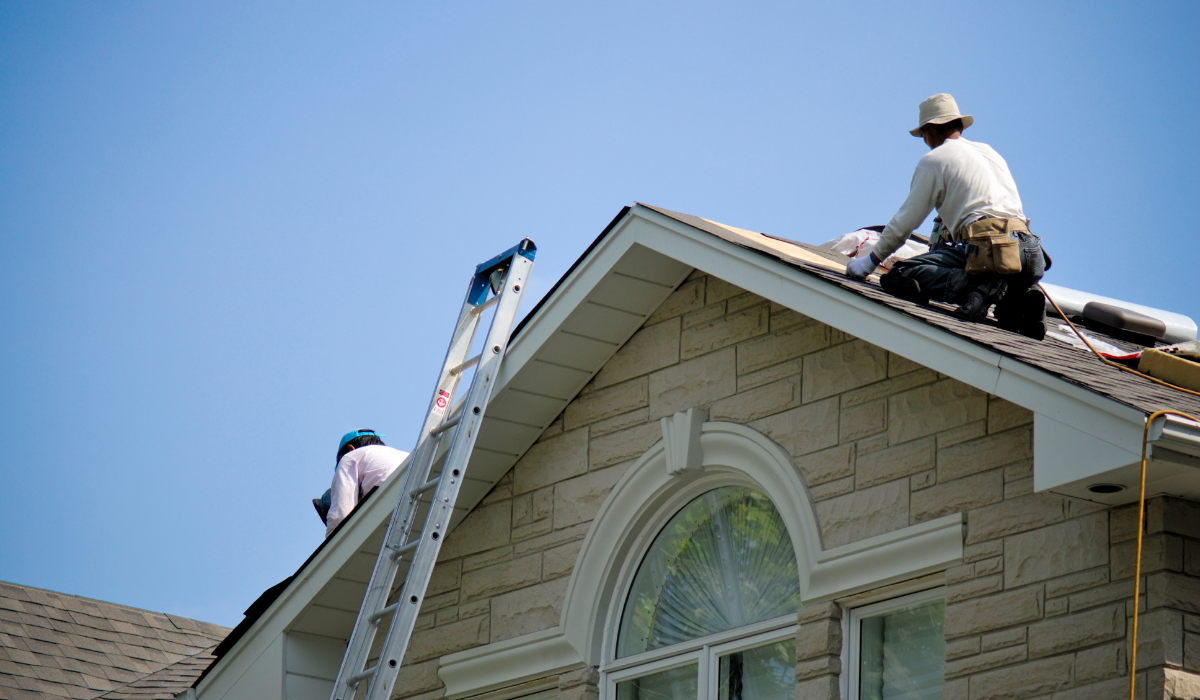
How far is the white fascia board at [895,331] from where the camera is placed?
196 inches

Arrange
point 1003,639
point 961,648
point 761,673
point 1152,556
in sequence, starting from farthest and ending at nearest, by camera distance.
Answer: point 761,673 < point 961,648 < point 1003,639 < point 1152,556

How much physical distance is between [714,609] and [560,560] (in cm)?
105

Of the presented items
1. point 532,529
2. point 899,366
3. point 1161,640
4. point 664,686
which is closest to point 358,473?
point 532,529

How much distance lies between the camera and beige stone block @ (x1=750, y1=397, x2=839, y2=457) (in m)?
6.77

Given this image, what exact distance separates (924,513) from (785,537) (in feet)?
3.17

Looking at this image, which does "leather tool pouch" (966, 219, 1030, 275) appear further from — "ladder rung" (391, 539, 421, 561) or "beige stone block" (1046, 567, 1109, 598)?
"ladder rung" (391, 539, 421, 561)

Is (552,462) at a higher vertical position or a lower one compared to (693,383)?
lower

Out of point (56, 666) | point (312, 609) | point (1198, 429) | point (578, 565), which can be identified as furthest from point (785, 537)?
point (56, 666)

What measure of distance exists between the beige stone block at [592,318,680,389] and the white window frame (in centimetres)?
194

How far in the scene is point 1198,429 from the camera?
15.7ft

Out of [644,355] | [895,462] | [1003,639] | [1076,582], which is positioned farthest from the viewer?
[644,355]

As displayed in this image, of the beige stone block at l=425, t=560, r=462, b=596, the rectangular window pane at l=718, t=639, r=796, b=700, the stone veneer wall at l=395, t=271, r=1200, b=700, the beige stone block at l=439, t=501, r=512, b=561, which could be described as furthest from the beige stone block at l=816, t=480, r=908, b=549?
the beige stone block at l=425, t=560, r=462, b=596

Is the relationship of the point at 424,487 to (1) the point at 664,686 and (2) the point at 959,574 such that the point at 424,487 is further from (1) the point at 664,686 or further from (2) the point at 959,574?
(2) the point at 959,574

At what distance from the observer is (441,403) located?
27.0ft
